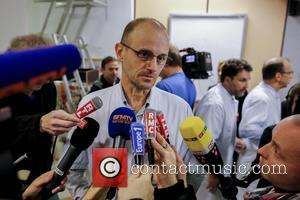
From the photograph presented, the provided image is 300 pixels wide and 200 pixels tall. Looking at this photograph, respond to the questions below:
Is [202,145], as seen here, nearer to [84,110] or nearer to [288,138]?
[288,138]

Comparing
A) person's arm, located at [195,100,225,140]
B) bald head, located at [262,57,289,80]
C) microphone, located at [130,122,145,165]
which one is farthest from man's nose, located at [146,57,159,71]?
bald head, located at [262,57,289,80]

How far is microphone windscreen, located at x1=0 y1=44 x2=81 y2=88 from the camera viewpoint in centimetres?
21

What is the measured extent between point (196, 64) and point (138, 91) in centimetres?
106

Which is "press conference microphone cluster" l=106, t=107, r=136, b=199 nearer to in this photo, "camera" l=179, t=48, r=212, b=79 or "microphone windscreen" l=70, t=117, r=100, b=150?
"microphone windscreen" l=70, t=117, r=100, b=150

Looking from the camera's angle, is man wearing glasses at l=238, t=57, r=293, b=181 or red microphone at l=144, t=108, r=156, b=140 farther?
man wearing glasses at l=238, t=57, r=293, b=181

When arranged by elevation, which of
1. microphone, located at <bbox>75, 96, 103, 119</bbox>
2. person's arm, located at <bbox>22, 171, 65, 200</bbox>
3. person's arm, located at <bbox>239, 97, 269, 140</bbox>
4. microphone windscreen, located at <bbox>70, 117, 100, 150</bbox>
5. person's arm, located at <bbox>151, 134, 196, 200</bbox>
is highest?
microphone, located at <bbox>75, 96, 103, 119</bbox>

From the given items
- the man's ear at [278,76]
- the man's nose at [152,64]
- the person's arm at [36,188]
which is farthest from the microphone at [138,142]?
the man's ear at [278,76]

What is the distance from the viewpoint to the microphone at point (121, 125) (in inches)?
30.8

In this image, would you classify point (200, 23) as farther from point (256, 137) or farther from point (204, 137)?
point (204, 137)

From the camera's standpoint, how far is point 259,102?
6.82 ft

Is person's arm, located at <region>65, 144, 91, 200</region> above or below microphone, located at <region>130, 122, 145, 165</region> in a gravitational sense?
below

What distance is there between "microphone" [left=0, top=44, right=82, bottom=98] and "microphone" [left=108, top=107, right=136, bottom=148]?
523 mm

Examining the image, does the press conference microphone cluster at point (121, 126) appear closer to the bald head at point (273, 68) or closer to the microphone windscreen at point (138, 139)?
the microphone windscreen at point (138, 139)

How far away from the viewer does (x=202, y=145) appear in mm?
808
